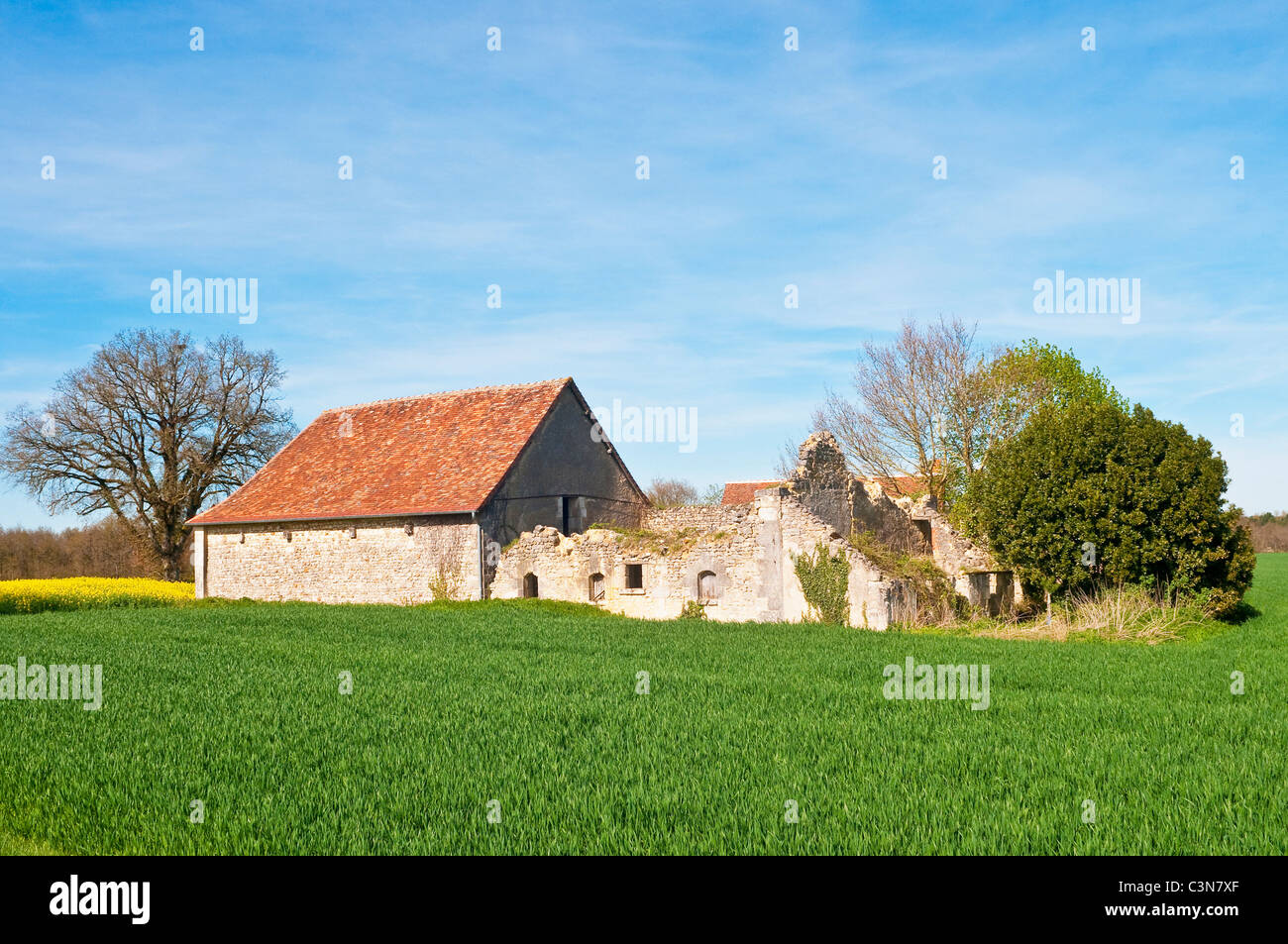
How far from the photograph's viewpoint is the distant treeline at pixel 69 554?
161 ft

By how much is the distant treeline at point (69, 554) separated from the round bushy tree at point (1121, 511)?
44.4m

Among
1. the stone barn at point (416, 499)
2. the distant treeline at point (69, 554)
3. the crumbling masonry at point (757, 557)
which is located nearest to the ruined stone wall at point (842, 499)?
the crumbling masonry at point (757, 557)

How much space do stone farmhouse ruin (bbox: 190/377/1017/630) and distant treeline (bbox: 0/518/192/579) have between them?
2310 cm

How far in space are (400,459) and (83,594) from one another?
409 inches

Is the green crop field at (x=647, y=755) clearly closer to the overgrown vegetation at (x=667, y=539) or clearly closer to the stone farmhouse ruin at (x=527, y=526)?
the stone farmhouse ruin at (x=527, y=526)

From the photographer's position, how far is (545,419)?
93.6ft

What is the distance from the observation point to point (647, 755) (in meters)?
7.93

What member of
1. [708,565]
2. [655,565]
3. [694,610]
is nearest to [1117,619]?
[708,565]

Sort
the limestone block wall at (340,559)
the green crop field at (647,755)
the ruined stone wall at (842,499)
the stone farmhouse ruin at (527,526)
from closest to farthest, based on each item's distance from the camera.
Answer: the green crop field at (647,755) → the stone farmhouse ruin at (527,526) → the ruined stone wall at (842,499) → the limestone block wall at (340,559)

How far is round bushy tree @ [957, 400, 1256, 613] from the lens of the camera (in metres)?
19.9

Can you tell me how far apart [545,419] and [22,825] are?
73.9ft

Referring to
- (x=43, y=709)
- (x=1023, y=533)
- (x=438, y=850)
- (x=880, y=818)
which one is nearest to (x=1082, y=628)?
(x=1023, y=533)

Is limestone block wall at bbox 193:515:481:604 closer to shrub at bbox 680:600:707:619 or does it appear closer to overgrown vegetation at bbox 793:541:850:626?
shrub at bbox 680:600:707:619
